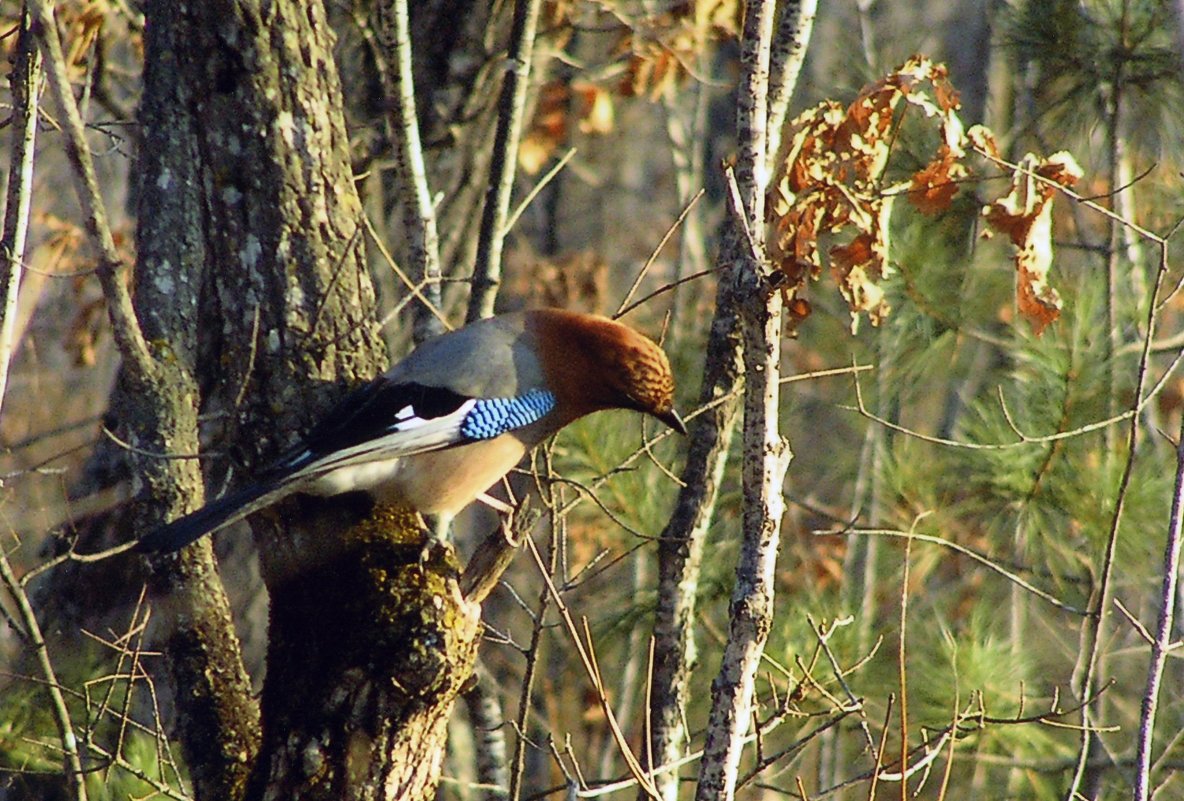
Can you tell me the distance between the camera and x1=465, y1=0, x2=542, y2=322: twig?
4.37m

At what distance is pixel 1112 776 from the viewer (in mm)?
5887

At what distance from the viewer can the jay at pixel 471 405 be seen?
128 inches

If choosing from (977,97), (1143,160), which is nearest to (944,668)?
(1143,160)

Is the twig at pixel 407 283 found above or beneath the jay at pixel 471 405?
above

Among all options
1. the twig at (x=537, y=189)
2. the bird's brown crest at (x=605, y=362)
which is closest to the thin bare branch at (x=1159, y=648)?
the bird's brown crest at (x=605, y=362)

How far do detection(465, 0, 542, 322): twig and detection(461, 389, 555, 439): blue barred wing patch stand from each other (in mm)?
579

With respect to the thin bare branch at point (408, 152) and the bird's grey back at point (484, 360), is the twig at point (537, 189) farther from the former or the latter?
the bird's grey back at point (484, 360)

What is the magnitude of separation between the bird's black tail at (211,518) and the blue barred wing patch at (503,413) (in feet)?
2.23


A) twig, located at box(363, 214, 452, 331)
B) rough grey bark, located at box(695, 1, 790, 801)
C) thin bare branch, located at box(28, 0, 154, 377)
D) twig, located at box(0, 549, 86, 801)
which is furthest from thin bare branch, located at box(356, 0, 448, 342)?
rough grey bark, located at box(695, 1, 790, 801)

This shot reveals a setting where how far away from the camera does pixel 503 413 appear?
376cm

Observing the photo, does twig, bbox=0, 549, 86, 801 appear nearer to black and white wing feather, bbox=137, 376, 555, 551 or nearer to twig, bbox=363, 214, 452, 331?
black and white wing feather, bbox=137, 376, 555, 551

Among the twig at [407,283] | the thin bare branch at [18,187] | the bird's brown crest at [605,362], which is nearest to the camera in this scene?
the thin bare branch at [18,187]

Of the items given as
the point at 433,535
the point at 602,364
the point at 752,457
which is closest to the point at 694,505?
the point at 602,364

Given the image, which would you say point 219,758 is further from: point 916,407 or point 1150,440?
point 916,407
